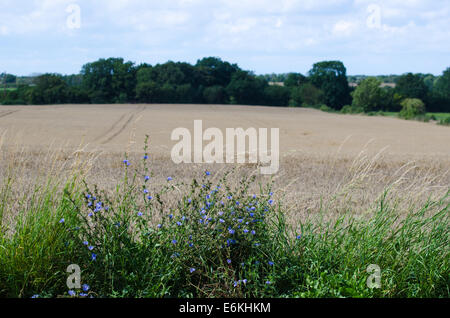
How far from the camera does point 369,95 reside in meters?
76.8

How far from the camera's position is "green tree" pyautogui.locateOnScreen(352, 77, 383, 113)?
76500 mm

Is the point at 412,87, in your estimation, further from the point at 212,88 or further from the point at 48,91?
the point at 48,91

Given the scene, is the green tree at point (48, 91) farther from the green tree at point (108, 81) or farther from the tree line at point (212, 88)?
the green tree at point (108, 81)

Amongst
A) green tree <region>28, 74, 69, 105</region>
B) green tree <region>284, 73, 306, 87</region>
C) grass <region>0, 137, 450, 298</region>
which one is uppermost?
green tree <region>284, 73, 306, 87</region>

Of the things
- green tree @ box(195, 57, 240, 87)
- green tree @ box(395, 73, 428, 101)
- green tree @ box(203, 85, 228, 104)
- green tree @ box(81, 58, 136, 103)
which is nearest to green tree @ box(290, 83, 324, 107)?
green tree @ box(203, 85, 228, 104)

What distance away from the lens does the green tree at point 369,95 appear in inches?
3012

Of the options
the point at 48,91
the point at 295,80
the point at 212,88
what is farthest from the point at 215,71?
the point at 48,91

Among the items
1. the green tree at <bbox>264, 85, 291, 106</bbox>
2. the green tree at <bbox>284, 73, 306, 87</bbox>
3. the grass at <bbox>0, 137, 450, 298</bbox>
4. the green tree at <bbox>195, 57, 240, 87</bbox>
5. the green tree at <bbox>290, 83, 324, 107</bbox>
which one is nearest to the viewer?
the grass at <bbox>0, 137, 450, 298</bbox>

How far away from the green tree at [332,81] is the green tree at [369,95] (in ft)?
17.0

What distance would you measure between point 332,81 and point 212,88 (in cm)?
2320

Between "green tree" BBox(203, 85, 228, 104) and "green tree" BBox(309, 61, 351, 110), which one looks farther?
"green tree" BBox(309, 61, 351, 110)

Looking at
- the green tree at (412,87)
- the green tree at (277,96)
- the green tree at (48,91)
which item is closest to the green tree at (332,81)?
the green tree at (277,96)

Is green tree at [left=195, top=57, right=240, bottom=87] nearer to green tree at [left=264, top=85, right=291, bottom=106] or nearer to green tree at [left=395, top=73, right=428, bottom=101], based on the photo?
green tree at [left=264, top=85, right=291, bottom=106]
